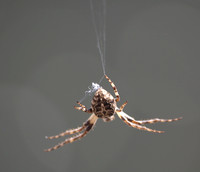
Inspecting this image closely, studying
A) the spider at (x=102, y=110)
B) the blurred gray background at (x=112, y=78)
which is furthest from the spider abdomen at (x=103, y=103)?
the blurred gray background at (x=112, y=78)

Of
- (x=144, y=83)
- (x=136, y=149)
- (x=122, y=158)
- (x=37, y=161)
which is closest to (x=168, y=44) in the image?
(x=144, y=83)

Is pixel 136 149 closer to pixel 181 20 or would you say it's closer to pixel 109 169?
pixel 109 169

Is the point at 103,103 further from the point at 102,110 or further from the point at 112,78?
the point at 112,78

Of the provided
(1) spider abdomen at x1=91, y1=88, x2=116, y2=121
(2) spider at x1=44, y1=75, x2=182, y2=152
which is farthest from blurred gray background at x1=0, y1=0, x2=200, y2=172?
(1) spider abdomen at x1=91, y1=88, x2=116, y2=121

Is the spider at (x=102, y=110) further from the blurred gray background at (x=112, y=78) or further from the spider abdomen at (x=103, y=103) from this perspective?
the blurred gray background at (x=112, y=78)

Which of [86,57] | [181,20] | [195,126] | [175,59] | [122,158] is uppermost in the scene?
[86,57]

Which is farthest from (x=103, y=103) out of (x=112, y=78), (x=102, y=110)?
(x=112, y=78)
